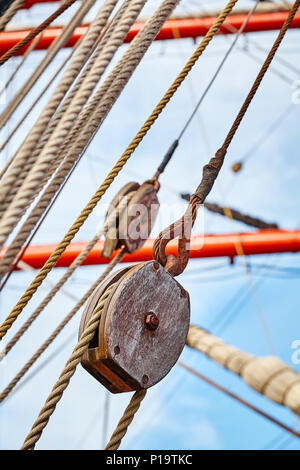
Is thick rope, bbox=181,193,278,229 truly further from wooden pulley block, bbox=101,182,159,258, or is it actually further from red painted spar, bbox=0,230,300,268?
wooden pulley block, bbox=101,182,159,258

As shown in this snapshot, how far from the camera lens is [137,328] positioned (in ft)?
3.58

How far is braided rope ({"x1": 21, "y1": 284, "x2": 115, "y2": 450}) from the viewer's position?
3.39ft

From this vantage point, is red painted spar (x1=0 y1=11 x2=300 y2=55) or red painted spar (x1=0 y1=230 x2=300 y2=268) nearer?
red painted spar (x1=0 y1=230 x2=300 y2=268)

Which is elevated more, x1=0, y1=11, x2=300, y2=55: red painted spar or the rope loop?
x1=0, y1=11, x2=300, y2=55: red painted spar

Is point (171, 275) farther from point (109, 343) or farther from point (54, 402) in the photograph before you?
point (54, 402)

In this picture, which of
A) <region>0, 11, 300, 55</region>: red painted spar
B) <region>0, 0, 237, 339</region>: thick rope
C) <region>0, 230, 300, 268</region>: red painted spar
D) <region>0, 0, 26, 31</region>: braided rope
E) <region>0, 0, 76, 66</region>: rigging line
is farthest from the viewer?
<region>0, 11, 300, 55</region>: red painted spar

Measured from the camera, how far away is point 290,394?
8.10 ft

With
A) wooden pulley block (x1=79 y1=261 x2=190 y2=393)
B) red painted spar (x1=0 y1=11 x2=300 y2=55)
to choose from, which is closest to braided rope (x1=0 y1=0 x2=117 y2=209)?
wooden pulley block (x1=79 y1=261 x2=190 y2=393)

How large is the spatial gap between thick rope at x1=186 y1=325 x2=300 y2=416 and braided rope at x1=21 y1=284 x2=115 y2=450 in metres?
1.58

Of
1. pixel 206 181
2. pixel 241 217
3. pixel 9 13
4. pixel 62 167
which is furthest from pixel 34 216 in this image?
pixel 241 217

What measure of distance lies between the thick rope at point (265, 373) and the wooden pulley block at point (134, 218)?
871 mm

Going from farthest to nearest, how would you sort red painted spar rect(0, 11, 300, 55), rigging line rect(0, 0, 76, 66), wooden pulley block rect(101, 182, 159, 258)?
1. red painted spar rect(0, 11, 300, 55)
2. wooden pulley block rect(101, 182, 159, 258)
3. rigging line rect(0, 0, 76, 66)
